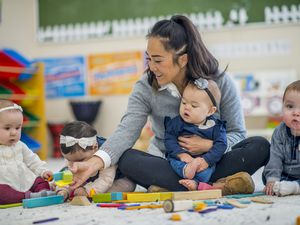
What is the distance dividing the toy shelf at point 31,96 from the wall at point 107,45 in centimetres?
38

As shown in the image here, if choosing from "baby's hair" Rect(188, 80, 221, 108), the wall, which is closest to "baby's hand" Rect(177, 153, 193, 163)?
"baby's hair" Rect(188, 80, 221, 108)

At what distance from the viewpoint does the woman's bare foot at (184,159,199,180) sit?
5.49 ft

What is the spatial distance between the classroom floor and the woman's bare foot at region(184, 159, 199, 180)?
11.1 inches

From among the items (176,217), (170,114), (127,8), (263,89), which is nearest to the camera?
(176,217)

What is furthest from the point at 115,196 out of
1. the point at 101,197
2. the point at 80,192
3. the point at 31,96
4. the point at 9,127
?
the point at 31,96

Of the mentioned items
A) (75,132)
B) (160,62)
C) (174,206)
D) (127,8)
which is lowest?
(174,206)

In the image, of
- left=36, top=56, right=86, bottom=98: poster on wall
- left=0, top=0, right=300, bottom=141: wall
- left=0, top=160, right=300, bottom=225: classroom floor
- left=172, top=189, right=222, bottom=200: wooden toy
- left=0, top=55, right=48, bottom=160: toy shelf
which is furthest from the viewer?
left=36, top=56, right=86, bottom=98: poster on wall

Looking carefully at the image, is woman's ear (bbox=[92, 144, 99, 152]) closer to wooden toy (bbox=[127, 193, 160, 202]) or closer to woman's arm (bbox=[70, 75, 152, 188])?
woman's arm (bbox=[70, 75, 152, 188])

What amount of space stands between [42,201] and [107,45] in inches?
122

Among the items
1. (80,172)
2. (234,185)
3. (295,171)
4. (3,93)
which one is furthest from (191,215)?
(3,93)

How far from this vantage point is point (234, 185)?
5.50ft

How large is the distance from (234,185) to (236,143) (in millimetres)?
252

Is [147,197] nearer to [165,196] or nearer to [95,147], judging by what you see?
[165,196]

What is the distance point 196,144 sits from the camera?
1741 millimetres
